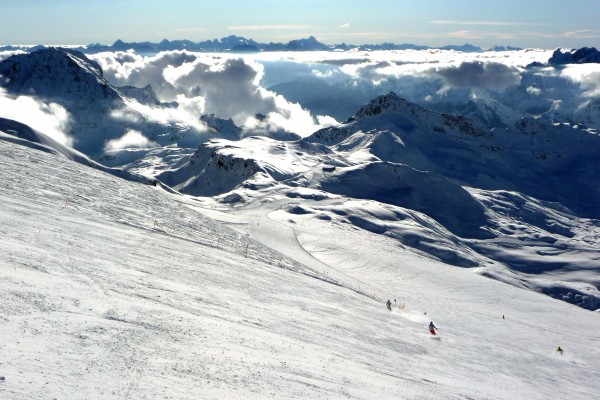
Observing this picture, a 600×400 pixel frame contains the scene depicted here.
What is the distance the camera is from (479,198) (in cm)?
17000

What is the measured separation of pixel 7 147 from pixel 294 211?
2194 inches

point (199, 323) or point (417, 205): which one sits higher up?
point (199, 323)

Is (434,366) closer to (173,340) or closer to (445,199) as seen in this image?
(173,340)

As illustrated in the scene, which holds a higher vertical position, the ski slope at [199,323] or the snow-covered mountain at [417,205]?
the ski slope at [199,323]

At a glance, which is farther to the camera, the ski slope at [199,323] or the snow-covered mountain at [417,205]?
the snow-covered mountain at [417,205]

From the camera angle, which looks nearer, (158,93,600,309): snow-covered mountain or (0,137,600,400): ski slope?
(0,137,600,400): ski slope

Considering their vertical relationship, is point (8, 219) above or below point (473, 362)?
above

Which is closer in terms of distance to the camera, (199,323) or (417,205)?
(199,323)

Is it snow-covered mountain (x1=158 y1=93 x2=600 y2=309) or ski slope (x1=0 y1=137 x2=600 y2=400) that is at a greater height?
ski slope (x1=0 y1=137 x2=600 y2=400)

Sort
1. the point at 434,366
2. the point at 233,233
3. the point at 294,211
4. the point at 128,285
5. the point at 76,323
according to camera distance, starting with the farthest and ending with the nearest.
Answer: the point at 294,211
the point at 233,233
the point at 434,366
the point at 128,285
the point at 76,323

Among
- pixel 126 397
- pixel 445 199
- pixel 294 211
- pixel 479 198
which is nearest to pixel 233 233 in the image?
pixel 126 397

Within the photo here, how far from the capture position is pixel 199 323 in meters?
22.8

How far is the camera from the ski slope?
1731cm

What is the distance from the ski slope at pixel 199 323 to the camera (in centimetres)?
1731
